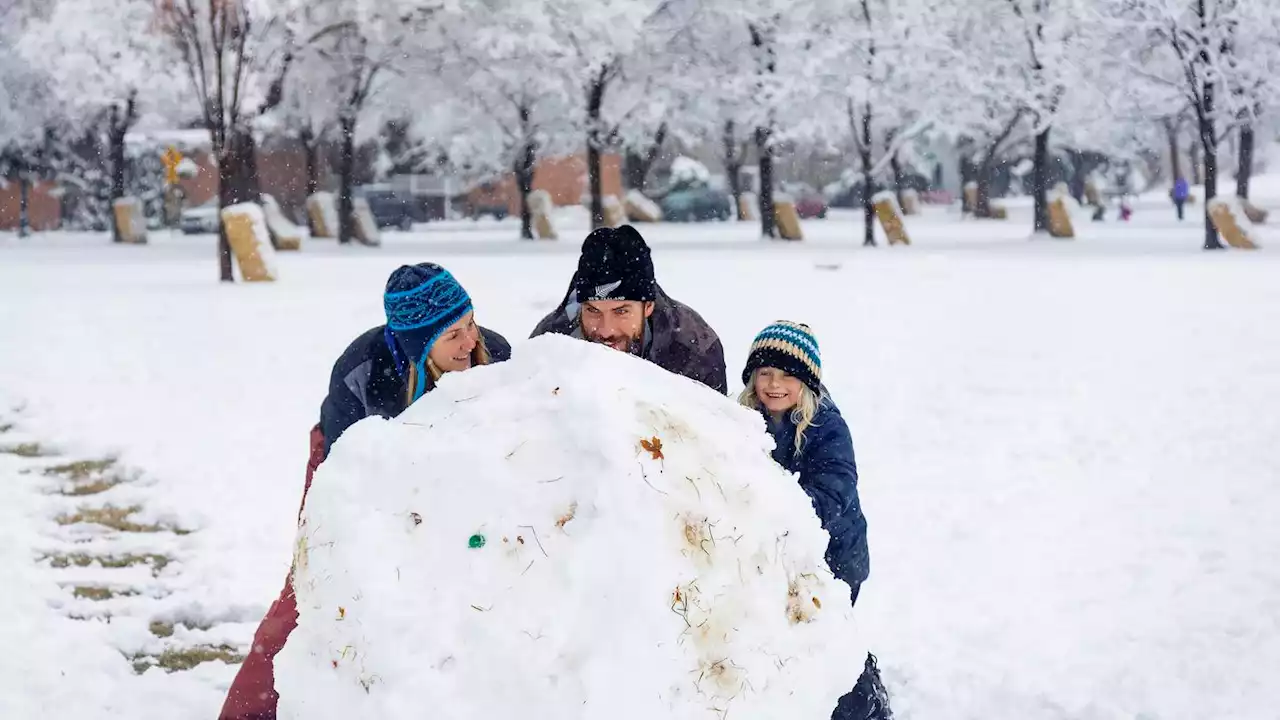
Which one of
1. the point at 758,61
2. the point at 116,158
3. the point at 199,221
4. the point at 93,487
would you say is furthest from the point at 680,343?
the point at 199,221

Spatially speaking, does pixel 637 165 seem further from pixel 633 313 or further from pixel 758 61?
pixel 633 313

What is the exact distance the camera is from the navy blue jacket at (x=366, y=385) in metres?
3.38

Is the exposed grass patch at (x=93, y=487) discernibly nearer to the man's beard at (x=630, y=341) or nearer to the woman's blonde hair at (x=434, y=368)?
the woman's blonde hair at (x=434, y=368)

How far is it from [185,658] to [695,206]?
129ft

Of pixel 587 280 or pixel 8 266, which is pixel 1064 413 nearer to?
pixel 587 280

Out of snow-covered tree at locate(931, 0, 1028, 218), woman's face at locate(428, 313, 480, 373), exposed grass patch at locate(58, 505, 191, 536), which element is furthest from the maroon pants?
snow-covered tree at locate(931, 0, 1028, 218)

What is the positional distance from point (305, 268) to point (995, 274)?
11.1 metres

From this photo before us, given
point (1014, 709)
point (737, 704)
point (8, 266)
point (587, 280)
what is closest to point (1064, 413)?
point (1014, 709)

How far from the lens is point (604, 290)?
3.41 meters

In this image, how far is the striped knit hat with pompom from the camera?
11.2ft

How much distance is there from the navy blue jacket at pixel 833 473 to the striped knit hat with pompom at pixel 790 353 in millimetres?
94

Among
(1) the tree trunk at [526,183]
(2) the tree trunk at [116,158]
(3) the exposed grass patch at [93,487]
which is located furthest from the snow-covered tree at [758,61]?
(3) the exposed grass patch at [93,487]

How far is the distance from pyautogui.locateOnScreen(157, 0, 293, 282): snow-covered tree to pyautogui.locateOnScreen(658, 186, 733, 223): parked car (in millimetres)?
15232

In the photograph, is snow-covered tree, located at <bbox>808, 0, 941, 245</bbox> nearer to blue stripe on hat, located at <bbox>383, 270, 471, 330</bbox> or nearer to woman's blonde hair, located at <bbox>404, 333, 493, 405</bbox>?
woman's blonde hair, located at <bbox>404, 333, 493, 405</bbox>
